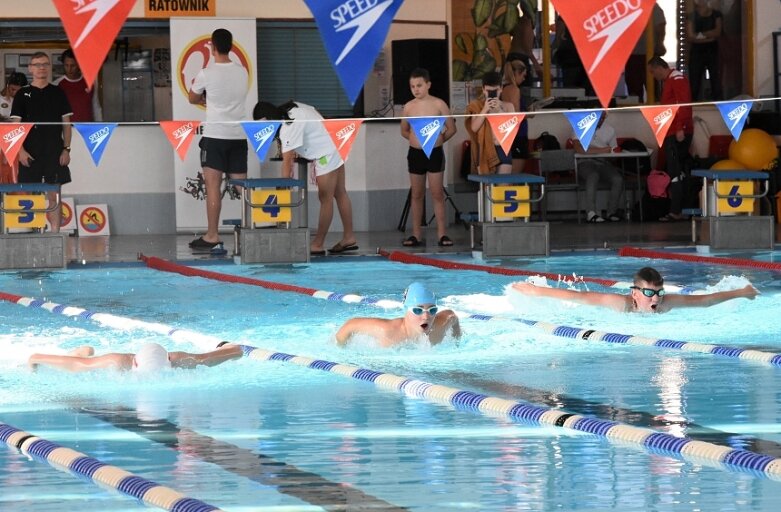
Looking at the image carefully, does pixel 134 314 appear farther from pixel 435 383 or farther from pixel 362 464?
pixel 362 464

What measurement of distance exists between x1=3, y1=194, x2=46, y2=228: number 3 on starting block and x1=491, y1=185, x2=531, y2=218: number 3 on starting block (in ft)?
13.4

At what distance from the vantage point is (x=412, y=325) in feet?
26.1

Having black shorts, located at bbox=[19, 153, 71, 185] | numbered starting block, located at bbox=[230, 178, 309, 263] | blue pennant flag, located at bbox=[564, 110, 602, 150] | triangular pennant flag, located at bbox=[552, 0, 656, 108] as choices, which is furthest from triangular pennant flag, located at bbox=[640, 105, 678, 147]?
black shorts, located at bbox=[19, 153, 71, 185]

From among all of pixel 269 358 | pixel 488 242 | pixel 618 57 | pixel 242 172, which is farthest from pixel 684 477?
pixel 242 172

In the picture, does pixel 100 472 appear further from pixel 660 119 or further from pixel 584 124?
pixel 660 119

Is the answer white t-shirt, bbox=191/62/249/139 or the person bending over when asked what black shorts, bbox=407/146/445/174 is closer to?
white t-shirt, bbox=191/62/249/139

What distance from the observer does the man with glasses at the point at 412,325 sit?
25.7 feet

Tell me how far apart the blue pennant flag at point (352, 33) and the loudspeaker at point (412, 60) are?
208 inches

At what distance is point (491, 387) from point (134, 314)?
365 centimetres

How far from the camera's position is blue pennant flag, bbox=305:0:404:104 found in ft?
34.5

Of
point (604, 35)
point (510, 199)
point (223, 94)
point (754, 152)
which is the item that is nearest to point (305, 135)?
point (223, 94)

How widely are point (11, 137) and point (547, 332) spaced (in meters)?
5.27

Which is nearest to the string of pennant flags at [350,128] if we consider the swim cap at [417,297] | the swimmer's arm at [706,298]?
the swimmer's arm at [706,298]

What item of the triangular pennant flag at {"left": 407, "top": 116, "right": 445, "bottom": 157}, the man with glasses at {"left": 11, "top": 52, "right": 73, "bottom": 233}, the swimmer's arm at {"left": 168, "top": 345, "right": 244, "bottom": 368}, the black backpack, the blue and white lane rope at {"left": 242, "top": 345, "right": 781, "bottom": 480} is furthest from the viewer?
the black backpack
